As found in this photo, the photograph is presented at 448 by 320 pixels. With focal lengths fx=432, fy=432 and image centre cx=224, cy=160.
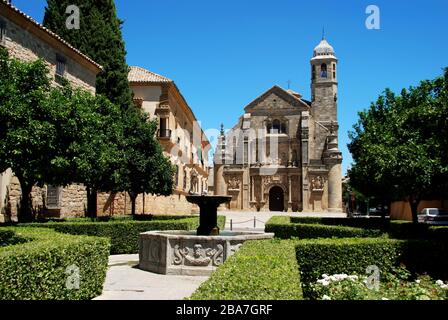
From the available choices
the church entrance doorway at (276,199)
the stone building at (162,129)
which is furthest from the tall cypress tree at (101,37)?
the church entrance doorway at (276,199)

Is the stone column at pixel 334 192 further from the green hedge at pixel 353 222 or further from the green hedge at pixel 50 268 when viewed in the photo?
the green hedge at pixel 50 268

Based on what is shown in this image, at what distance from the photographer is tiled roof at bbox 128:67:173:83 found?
31.1 meters

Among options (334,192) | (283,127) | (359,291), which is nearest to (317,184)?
(334,192)

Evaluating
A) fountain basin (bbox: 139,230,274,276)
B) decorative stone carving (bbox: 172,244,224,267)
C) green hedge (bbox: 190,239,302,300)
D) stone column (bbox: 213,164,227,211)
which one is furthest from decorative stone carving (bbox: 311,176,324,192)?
green hedge (bbox: 190,239,302,300)

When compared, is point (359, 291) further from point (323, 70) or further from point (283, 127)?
point (323, 70)

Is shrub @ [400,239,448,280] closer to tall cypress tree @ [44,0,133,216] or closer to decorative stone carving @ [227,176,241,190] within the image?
tall cypress tree @ [44,0,133,216]

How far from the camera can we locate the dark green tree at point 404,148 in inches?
651

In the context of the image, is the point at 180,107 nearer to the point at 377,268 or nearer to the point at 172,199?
the point at 172,199

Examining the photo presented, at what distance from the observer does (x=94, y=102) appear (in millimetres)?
16594

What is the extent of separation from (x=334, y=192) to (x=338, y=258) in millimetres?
38757

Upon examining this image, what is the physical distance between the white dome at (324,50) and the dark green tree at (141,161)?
121 ft

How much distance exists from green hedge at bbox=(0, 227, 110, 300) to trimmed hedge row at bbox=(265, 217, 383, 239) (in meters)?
7.26

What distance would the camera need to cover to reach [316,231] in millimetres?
15008
